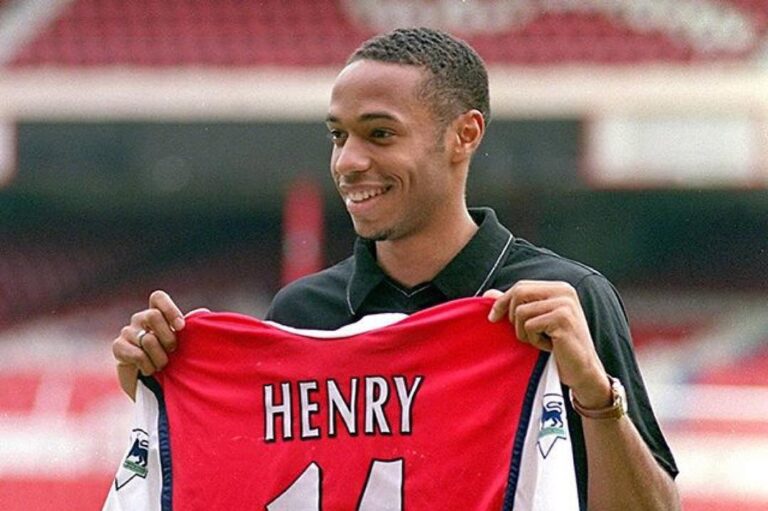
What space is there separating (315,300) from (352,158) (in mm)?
313

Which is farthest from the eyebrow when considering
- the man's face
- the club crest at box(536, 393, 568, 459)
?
the club crest at box(536, 393, 568, 459)

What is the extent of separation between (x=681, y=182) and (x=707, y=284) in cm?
207

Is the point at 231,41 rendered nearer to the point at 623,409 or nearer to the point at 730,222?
the point at 730,222

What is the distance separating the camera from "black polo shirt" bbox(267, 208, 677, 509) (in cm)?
247

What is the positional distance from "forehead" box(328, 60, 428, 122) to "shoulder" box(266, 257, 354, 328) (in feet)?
1.00

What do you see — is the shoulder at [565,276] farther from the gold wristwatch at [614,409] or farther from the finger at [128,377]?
the finger at [128,377]

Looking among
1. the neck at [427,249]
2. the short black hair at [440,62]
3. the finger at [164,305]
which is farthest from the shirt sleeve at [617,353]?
the finger at [164,305]

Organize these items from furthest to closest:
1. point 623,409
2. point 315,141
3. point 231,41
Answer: point 231,41, point 315,141, point 623,409

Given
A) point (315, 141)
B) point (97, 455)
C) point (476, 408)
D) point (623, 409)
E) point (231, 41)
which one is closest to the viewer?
point (623, 409)

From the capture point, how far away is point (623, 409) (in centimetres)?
233

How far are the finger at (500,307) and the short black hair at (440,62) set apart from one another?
31 centimetres

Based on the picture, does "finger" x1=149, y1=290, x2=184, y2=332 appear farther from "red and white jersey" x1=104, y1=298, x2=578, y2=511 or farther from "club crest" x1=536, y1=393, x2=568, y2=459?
"club crest" x1=536, y1=393, x2=568, y2=459

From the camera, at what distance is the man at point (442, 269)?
7.69 feet

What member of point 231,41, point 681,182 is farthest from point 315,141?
point 681,182
